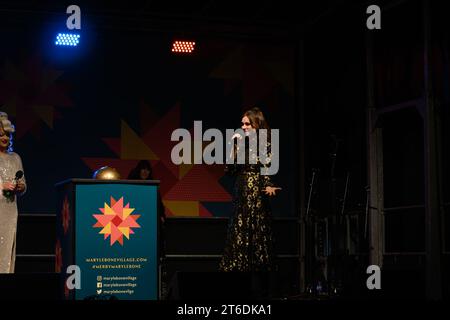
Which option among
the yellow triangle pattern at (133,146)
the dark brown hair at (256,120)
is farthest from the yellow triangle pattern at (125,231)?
the yellow triangle pattern at (133,146)

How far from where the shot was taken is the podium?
549 cm

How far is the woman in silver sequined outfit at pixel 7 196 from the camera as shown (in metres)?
6.64

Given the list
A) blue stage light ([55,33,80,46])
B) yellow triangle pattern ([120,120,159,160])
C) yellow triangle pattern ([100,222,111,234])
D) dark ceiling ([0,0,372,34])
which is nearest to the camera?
yellow triangle pattern ([100,222,111,234])

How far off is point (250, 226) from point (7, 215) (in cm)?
242

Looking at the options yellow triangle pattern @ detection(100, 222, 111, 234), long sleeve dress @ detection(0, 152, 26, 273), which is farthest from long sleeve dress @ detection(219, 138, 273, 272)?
yellow triangle pattern @ detection(100, 222, 111, 234)

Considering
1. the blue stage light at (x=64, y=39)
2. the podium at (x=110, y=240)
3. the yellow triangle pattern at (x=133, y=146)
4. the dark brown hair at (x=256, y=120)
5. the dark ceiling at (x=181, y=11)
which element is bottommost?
the podium at (x=110, y=240)

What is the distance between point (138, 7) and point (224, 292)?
7032 mm

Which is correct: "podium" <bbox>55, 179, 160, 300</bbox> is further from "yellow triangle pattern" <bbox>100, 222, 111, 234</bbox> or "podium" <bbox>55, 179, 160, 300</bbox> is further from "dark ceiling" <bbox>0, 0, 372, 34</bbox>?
"dark ceiling" <bbox>0, 0, 372, 34</bbox>

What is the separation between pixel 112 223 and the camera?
5633 millimetres

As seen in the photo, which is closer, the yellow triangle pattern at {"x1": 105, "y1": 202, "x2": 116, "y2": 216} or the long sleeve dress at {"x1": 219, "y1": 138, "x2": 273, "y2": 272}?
the yellow triangle pattern at {"x1": 105, "y1": 202, "x2": 116, "y2": 216}

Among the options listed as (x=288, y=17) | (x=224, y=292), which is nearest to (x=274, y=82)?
(x=288, y=17)

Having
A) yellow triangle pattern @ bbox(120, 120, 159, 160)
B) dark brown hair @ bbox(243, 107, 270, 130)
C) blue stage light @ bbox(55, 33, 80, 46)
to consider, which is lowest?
dark brown hair @ bbox(243, 107, 270, 130)

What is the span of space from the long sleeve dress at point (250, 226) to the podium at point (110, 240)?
7.40ft

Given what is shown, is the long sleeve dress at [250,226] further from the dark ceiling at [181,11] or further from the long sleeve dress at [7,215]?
the dark ceiling at [181,11]
